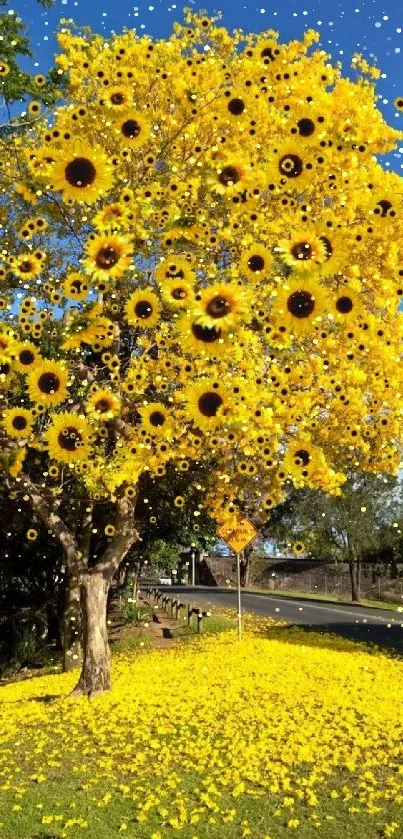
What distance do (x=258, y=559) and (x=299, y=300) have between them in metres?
71.1

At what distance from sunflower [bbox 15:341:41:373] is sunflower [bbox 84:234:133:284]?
0.43 metres

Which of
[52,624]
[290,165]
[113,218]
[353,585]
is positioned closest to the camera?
[290,165]

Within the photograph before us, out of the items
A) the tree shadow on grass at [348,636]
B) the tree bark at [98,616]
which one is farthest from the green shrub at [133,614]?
the tree bark at [98,616]

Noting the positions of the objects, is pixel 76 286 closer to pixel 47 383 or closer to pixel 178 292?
pixel 47 383

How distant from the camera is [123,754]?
1005 centimetres

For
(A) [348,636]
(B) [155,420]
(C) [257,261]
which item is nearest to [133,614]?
(A) [348,636]

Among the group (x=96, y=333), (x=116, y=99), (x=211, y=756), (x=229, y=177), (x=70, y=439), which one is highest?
(x=116, y=99)

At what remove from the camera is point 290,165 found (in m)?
1.94

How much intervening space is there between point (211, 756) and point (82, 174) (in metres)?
9.34

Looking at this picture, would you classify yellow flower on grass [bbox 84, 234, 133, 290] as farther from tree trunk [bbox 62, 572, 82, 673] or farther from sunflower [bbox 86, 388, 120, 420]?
tree trunk [bbox 62, 572, 82, 673]

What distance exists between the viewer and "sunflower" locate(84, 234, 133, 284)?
1.86 m

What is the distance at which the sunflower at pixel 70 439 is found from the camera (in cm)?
221

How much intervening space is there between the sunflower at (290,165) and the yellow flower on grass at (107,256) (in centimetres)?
43

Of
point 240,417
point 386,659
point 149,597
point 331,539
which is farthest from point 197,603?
point 240,417
